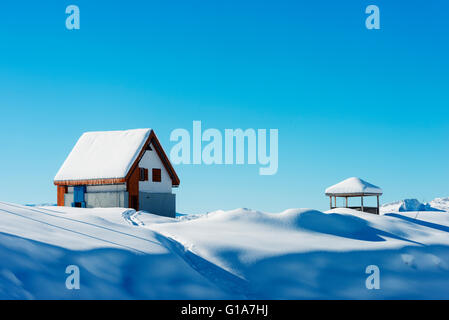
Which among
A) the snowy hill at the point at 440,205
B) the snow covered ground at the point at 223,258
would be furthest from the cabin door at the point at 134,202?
the snowy hill at the point at 440,205

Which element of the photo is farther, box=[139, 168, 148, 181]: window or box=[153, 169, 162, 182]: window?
box=[153, 169, 162, 182]: window

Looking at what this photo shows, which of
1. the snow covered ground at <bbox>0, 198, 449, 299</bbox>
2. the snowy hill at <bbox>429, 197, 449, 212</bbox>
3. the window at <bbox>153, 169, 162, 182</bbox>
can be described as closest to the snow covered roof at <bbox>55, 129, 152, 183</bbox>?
the window at <bbox>153, 169, 162, 182</bbox>

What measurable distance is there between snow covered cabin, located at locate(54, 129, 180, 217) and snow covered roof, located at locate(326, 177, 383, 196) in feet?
39.6

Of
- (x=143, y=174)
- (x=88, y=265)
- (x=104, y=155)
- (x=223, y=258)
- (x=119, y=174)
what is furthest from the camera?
(x=104, y=155)

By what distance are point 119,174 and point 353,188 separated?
16680 millimetres

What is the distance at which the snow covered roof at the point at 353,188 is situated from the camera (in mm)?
34719

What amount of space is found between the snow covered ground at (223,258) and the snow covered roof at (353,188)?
14.0 meters

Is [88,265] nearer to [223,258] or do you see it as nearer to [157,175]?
[223,258]

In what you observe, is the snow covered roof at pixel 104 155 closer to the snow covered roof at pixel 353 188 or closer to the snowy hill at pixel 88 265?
the snow covered roof at pixel 353 188

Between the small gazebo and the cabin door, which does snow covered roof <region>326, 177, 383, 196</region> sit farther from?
the cabin door

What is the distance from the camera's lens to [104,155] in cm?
3322

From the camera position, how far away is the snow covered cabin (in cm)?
3150

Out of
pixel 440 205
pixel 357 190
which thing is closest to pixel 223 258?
pixel 357 190
